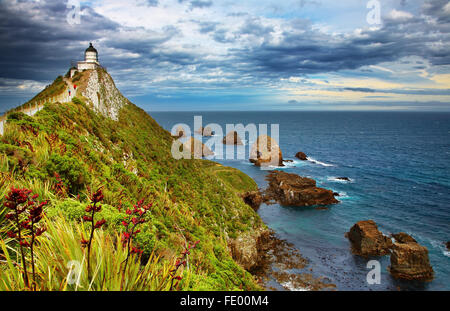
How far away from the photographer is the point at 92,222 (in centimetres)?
295

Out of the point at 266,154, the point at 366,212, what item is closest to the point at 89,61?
the point at 366,212

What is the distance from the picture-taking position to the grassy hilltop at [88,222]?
355cm

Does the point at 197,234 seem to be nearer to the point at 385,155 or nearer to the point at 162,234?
the point at 162,234

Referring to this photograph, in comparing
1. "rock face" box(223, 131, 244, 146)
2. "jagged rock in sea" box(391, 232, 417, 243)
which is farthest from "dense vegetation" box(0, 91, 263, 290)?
"rock face" box(223, 131, 244, 146)

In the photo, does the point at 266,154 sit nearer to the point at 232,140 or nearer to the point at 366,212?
the point at 232,140

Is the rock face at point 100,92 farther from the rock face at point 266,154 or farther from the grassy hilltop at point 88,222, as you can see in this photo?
the rock face at point 266,154

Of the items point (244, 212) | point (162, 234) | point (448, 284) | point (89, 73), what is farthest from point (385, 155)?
point (162, 234)

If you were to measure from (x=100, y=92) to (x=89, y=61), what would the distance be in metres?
9.16

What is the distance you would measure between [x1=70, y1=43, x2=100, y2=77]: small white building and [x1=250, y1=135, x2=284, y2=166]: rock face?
169ft

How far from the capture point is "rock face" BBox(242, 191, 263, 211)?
162ft

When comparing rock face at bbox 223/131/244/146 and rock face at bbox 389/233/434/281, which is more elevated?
rock face at bbox 223/131/244/146

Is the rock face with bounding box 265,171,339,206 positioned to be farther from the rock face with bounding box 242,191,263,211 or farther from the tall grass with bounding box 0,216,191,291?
the tall grass with bounding box 0,216,191,291

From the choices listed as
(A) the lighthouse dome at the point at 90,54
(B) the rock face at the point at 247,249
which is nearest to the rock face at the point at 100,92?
(A) the lighthouse dome at the point at 90,54

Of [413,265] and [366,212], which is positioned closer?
[413,265]
